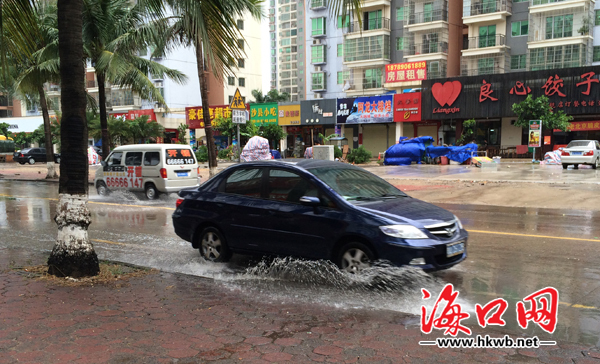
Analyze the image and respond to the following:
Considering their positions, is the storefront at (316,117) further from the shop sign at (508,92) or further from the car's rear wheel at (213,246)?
the car's rear wheel at (213,246)

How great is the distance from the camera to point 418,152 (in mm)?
30984

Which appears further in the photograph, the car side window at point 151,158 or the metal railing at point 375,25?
the metal railing at point 375,25

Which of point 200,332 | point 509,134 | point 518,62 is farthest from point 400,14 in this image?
point 200,332

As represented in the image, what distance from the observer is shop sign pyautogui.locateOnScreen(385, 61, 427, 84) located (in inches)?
1726

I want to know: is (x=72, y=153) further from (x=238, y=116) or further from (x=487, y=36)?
(x=487, y=36)

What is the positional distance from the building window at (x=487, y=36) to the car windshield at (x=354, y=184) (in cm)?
4038

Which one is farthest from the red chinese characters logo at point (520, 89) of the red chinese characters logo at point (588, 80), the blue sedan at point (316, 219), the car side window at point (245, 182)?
the car side window at point (245, 182)

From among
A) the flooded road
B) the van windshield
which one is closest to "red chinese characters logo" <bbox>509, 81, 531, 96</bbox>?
the flooded road


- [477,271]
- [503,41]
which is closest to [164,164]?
[477,271]

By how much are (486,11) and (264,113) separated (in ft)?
70.3

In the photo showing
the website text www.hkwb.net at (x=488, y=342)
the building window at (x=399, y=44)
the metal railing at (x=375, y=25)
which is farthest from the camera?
the metal railing at (x=375, y=25)

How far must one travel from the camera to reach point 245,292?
223 inches

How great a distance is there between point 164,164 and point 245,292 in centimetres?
1044

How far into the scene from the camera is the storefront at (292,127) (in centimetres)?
4419
